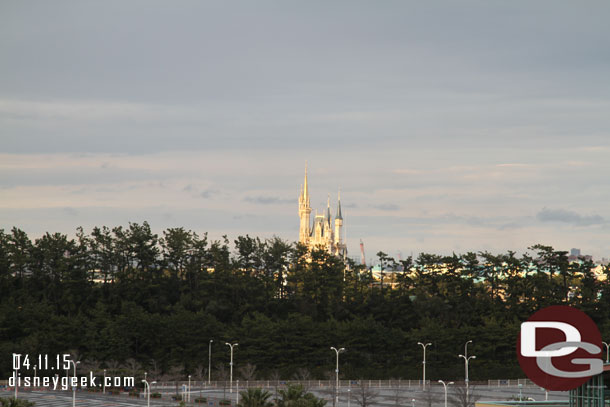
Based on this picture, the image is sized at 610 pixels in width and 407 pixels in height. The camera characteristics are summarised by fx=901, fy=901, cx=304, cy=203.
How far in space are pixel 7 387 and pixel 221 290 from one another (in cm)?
4013

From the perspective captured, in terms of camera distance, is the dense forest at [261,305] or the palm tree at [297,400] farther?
the dense forest at [261,305]

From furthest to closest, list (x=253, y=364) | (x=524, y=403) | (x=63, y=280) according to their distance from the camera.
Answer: (x=63, y=280)
(x=253, y=364)
(x=524, y=403)

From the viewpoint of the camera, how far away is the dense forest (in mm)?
119812

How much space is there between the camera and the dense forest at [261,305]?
119812 millimetres

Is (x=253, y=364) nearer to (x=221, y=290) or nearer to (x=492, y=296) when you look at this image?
(x=221, y=290)

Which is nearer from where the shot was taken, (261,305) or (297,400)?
(297,400)

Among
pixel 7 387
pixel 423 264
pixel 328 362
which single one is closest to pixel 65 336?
pixel 7 387

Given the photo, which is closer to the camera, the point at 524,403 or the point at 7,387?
the point at 524,403

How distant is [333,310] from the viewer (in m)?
138

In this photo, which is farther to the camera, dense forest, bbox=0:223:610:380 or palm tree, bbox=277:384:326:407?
dense forest, bbox=0:223:610:380

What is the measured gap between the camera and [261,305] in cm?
13725

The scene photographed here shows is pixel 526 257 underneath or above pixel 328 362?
above

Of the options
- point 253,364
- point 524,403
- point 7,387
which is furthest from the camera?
point 253,364

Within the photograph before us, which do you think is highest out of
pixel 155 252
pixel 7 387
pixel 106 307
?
pixel 155 252
